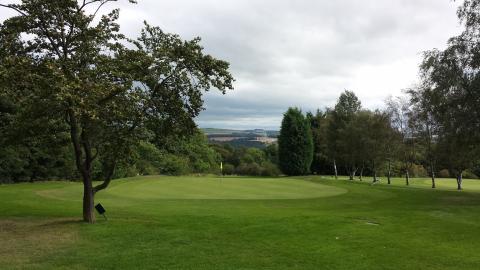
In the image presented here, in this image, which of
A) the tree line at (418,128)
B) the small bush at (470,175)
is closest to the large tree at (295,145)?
the tree line at (418,128)

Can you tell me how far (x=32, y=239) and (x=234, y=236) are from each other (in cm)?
585

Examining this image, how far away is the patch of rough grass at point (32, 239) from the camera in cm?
1088

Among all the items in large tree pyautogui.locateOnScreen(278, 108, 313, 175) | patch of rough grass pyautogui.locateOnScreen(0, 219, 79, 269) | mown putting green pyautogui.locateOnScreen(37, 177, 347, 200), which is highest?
large tree pyautogui.locateOnScreen(278, 108, 313, 175)

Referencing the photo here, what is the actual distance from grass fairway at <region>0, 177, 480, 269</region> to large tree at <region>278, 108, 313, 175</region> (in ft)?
139

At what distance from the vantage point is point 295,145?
6756cm

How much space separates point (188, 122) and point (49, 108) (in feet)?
15.5

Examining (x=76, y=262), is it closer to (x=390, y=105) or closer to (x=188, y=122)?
(x=188, y=122)

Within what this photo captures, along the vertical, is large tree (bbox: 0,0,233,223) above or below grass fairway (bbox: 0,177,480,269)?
above

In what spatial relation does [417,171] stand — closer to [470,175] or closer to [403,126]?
[470,175]

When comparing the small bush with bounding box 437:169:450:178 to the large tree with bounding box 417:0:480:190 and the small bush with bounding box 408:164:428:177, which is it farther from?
the large tree with bounding box 417:0:480:190

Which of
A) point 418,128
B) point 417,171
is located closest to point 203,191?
point 418,128

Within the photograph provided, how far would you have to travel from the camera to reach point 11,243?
12.9 m

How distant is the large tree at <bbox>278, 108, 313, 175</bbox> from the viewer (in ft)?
222

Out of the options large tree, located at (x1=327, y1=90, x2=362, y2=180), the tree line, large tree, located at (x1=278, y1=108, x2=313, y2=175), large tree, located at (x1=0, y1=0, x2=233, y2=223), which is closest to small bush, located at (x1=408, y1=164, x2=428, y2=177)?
the tree line
